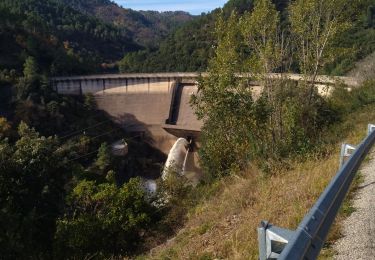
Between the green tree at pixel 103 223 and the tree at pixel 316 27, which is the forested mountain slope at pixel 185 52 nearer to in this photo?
the tree at pixel 316 27

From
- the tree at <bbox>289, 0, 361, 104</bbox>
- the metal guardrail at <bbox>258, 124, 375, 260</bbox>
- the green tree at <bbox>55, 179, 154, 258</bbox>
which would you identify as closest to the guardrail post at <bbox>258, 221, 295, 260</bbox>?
the metal guardrail at <bbox>258, 124, 375, 260</bbox>

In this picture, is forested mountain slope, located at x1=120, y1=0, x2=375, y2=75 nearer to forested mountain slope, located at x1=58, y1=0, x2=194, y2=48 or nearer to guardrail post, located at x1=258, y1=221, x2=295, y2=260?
guardrail post, located at x1=258, y1=221, x2=295, y2=260

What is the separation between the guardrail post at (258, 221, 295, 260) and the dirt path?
103cm

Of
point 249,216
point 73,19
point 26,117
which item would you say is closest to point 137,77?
point 26,117

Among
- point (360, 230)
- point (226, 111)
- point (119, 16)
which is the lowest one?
point (226, 111)

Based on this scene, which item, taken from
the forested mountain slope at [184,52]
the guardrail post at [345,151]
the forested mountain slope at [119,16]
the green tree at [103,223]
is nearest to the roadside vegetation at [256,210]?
the guardrail post at [345,151]

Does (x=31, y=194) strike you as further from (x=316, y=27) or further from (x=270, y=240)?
(x=270, y=240)

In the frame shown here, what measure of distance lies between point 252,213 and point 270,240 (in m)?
2.72

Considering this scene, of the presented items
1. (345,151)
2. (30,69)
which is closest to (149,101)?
(30,69)

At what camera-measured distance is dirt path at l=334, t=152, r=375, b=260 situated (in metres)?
2.82

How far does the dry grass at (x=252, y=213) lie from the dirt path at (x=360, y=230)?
0.09 m

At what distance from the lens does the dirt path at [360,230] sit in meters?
2.82

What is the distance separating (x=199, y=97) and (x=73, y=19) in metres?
91.8

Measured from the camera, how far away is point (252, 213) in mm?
4672
